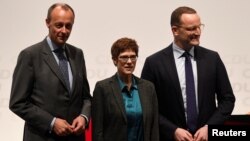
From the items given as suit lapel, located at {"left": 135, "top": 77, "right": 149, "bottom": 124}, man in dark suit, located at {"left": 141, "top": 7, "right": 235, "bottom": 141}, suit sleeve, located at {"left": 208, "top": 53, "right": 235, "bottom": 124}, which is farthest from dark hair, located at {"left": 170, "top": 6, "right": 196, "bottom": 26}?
suit lapel, located at {"left": 135, "top": 77, "right": 149, "bottom": 124}

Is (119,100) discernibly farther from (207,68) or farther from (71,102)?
(207,68)

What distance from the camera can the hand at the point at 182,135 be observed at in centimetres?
281

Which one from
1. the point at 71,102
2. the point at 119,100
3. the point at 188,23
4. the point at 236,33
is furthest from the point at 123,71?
the point at 236,33

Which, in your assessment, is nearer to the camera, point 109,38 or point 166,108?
point 166,108

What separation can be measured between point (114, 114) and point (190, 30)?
702 millimetres

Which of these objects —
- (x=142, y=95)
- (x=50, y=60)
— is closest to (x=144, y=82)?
(x=142, y=95)

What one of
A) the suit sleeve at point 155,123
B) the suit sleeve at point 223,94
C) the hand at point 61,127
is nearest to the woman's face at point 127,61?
the suit sleeve at point 155,123

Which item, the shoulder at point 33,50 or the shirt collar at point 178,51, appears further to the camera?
the shirt collar at point 178,51

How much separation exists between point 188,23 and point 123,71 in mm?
521

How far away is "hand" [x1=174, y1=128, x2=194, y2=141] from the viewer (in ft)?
9.23

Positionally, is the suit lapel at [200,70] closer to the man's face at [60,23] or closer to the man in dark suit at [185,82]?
the man in dark suit at [185,82]

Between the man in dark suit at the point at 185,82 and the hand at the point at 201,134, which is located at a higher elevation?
the man in dark suit at the point at 185,82

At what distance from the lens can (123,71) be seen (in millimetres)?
2740

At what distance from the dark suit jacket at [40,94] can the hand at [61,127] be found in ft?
0.12
